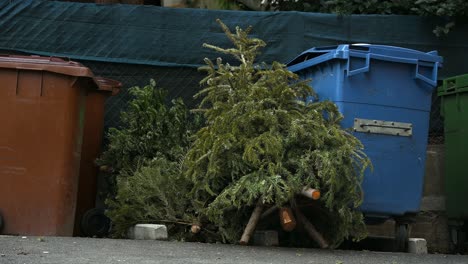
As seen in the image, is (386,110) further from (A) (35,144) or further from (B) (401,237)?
(A) (35,144)

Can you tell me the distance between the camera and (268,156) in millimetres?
5887

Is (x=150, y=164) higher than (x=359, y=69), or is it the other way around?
(x=359, y=69)

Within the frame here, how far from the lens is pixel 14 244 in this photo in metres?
5.72

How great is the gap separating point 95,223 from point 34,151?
114 cm

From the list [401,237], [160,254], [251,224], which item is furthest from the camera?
[401,237]

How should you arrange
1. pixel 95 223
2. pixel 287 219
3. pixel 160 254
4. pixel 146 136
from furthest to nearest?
1. pixel 95 223
2. pixel 146 136
3. pixel 287 219
4. pixel 160 254

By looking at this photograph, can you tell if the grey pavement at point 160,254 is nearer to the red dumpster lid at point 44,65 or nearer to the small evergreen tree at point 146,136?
the small evergreen tree at point 146,136

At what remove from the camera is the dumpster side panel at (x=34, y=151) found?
647cm

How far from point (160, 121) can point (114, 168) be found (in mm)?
631

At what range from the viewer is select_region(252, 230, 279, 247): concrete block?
6.24 metres

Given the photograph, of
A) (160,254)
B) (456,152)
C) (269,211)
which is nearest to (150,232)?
(160,254)

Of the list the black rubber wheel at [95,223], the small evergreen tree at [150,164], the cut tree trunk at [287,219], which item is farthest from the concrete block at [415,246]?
the black rubber wheel at [95,223]

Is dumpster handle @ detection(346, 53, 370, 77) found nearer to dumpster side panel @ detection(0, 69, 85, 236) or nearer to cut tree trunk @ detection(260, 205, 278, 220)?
cut tree trunk @ detection(260, 205, 278, 220)

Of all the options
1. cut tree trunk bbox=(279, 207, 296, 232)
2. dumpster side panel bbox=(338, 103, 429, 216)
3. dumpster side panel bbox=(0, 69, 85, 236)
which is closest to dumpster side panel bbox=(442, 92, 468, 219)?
dumpster side panel bbox=(338, 103, 429, 216)
